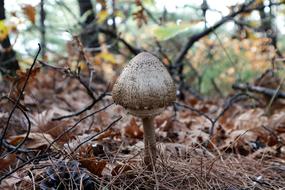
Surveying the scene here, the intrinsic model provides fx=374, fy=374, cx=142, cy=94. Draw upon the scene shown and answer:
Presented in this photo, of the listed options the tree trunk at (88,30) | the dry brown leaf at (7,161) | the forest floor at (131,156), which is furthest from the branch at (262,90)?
the dry brown leaf at (7,161)

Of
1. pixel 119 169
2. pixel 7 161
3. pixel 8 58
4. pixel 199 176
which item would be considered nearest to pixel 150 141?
pixel 119 169

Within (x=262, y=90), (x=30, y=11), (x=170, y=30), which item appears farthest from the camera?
(x=262, y=90)

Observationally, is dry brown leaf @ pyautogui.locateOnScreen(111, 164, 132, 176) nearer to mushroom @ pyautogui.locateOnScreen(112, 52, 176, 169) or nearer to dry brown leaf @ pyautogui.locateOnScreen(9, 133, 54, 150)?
mushroom @ pyautogui.locateOnScreen(112, 52, 176, 169)

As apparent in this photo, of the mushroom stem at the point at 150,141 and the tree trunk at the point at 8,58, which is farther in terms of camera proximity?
the tree trunk at the point at 8,58

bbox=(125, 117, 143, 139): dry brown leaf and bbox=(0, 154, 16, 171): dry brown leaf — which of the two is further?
bbox=(125, 117, 143, 139): dry brown leaf

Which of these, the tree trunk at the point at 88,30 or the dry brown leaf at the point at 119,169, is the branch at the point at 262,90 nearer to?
the tree trunk at the point at 88,30

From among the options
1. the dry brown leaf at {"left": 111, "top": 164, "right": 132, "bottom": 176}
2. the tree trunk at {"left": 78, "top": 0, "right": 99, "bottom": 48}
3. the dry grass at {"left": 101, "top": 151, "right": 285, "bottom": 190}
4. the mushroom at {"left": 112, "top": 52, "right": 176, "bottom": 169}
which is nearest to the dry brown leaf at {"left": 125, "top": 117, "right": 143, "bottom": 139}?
the dry grass at {"left": 101, "top": 151, "right": 285, "bottom": 190}

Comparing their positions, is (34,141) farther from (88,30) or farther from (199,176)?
(88,30)

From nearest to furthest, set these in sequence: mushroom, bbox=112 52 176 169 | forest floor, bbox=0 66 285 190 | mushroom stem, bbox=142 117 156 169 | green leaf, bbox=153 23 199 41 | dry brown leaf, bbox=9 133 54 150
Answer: mushroom, bbox=112 52 176 169
forest floor, bbox=0 66 285 190
mushroom stem, bbox=142 117 156 169
dry brown leaf, bbox=9 133 54 150
green leaf, bbox=153 23 199 41

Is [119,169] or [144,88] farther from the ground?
[144,88]

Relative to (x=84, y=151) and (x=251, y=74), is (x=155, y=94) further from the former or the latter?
(x=251, y=74)
